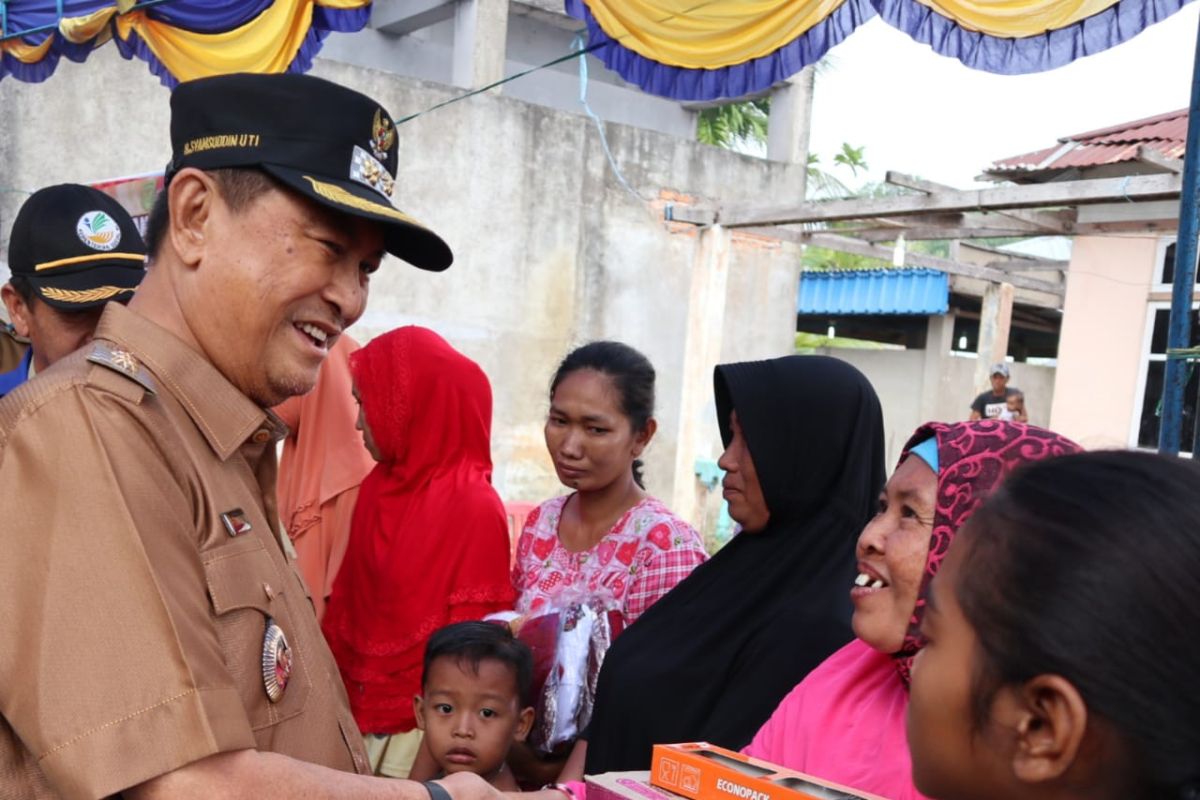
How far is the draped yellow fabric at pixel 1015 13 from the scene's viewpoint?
3098mm

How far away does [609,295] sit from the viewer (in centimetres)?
1015

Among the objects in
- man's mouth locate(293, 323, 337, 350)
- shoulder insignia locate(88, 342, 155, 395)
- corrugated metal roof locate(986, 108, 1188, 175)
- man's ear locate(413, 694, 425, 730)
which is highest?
corrugated metal roof locate(986, 108, 1188, 175)

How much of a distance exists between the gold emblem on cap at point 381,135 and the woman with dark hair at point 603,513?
1.43m

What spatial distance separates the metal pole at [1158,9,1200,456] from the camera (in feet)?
8.25

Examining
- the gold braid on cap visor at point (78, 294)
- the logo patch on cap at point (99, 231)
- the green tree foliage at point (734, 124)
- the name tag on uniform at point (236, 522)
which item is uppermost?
the green tree foliage at point (734, 124)

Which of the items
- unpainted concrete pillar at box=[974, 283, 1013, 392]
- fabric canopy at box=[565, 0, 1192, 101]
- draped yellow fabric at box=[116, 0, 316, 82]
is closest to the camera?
fabric canopy at box=[565, 0, 1192, 101]

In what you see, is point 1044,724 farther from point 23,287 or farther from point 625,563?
point 23,287

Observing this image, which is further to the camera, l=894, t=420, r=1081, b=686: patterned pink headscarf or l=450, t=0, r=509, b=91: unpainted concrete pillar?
l=450, t=0, r=509, b=91: unpainted concrete pillar

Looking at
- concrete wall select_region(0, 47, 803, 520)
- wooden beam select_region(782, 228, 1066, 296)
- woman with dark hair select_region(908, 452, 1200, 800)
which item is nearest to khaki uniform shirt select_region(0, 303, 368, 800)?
woman with dark hair select_region(908, 452, 1200, 800)

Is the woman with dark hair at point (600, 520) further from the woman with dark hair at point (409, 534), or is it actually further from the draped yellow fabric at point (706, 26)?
the draped yellow fabric at point (706, 26)

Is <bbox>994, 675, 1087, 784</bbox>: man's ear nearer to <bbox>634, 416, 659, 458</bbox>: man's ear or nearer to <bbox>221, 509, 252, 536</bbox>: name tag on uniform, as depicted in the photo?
<bbox>221, 509, 252, 536</bbox>: name tag on uniform

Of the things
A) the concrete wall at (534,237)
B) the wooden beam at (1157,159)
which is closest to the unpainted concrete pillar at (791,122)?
the concrete wall at (534,237)

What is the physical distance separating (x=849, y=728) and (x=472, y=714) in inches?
45.3

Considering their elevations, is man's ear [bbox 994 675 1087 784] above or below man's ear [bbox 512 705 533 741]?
above
